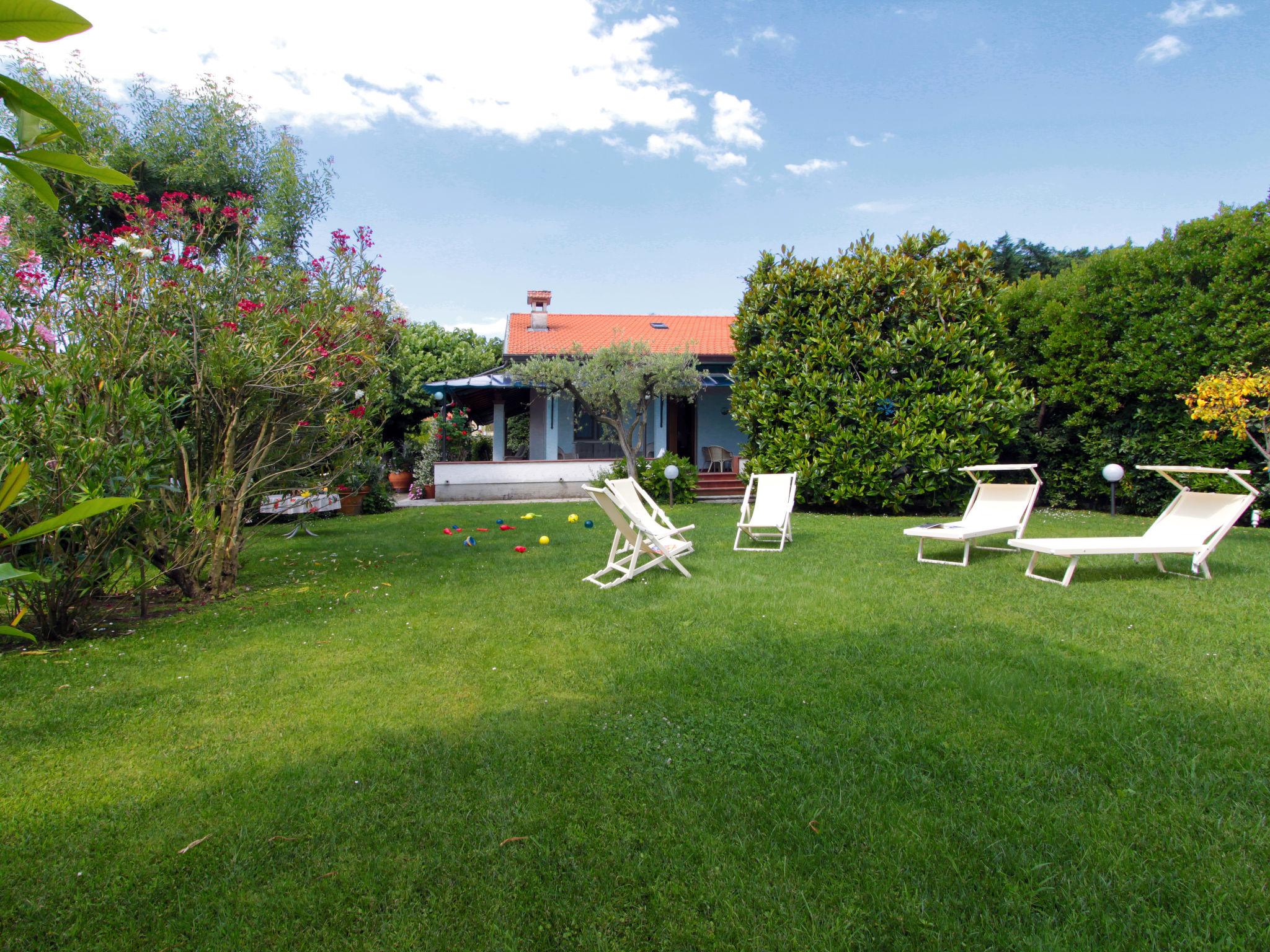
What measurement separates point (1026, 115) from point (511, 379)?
38.3 ft

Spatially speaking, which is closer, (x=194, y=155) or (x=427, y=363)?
(x=194, y=155)

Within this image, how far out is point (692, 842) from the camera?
2.52m

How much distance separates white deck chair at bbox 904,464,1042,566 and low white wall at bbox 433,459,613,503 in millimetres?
9719

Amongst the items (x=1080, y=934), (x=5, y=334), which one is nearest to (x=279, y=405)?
(x=5, y=334)

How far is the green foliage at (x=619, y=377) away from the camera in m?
14.4

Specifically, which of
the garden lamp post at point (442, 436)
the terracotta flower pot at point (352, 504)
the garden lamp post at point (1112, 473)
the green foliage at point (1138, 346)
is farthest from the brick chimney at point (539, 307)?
the garden lamp post at point (1112, 473)

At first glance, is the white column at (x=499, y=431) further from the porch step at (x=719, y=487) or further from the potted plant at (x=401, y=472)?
the porch step at (x=719, y=487)

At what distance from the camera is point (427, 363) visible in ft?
79.6

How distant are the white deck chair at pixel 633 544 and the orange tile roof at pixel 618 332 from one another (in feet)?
37.7

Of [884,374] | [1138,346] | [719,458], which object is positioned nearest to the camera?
[1138,346]

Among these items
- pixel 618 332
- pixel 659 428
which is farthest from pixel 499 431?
pixel 618 332

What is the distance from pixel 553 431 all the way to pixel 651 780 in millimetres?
15790

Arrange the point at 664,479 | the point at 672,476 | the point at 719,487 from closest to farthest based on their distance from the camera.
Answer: the point at 672,476, the point at 664,479, the point at 719,487

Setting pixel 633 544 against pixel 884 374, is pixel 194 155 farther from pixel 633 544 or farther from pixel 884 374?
pixel 884 374
